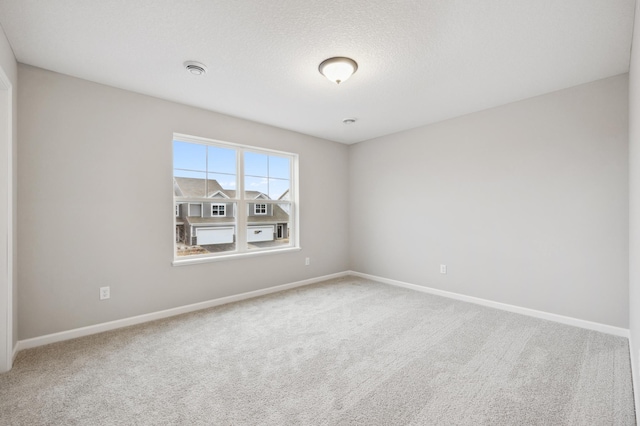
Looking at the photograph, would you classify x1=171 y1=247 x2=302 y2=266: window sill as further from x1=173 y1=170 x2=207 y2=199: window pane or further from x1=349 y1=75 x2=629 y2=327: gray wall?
x1=349 y1=75 x2=629 y2=327: gray wall

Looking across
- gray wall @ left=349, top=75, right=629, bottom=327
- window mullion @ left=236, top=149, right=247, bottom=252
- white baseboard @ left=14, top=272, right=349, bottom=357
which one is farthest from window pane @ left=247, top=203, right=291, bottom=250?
gray wall @ left=349, top=75, right=629, bottom=327

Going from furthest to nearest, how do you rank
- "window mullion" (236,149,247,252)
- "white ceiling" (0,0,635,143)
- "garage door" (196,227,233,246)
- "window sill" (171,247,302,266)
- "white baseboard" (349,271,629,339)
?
"window mullion" (236,149,247,252), "garage door" (196,227,233,246), "window sill" (171,247,302,266), "white baseboard" (349,271,629,339), "white ceiling" (0,0,635,143)

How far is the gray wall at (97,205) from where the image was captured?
2.53 meters

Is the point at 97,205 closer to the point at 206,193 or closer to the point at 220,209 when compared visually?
the point at 206,193

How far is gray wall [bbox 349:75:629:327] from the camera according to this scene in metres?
2.75

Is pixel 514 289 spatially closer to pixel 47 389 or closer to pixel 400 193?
pixel 400 193

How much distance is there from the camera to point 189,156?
3576mm

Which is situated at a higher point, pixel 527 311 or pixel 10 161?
pixel 10 161

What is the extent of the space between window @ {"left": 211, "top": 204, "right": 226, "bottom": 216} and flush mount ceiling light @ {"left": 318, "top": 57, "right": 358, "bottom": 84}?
2.21m

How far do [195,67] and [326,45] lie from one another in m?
1.19

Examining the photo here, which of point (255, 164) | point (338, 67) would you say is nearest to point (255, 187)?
point (255, 164)

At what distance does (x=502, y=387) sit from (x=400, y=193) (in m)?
3.00

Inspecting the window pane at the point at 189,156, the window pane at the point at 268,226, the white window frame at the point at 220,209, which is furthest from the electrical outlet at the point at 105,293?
the window pane at the point at 268,226

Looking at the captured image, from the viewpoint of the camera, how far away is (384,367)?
7.11ft
